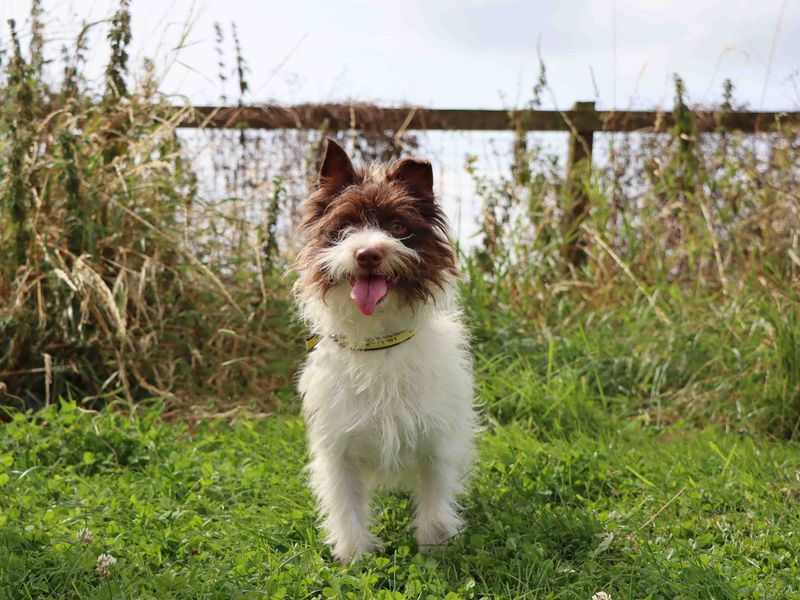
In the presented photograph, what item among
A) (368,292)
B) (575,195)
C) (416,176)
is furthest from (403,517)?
(575,195)

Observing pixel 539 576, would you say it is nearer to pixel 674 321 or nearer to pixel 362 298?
pixel 362 298

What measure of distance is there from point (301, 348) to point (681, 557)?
138 inches

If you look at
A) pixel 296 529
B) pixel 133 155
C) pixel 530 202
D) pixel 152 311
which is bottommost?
pixel 296 529

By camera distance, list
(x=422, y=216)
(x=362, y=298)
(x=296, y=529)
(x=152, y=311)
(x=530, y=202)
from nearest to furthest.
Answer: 1. (x=362, y=298)
2. (x=422, y=216)
3. (x=296, y=529)
4. (x=152, y=311)
5. (x=530, y=202)

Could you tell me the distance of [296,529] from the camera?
3566 mm

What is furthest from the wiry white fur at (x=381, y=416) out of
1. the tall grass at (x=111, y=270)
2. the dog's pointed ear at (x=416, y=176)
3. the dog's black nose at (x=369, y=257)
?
the tall grass at (x=111, y=270)

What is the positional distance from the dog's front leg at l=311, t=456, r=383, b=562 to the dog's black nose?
0.89 m

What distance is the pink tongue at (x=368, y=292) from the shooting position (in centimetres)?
300

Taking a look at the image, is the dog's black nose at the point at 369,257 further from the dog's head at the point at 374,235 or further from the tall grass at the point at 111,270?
the tall grass at the point at 111,270

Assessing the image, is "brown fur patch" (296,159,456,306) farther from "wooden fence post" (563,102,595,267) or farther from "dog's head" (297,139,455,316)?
"wooden fence post" (563,102,595,267)

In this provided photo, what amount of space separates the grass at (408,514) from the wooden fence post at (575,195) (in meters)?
2.40

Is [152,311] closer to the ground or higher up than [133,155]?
closer to the ground

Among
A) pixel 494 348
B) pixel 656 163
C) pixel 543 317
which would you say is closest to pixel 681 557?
pixel 494 348

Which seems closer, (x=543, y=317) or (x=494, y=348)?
(x=494, y=348)
